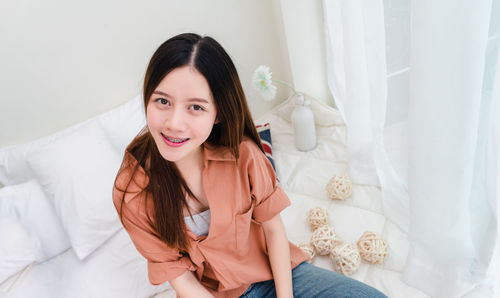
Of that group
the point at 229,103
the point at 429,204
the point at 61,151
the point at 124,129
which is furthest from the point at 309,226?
the point at 61,151

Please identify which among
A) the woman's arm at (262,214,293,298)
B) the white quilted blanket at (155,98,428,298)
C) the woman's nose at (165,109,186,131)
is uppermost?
the woman's nose at (165,109,186,131)

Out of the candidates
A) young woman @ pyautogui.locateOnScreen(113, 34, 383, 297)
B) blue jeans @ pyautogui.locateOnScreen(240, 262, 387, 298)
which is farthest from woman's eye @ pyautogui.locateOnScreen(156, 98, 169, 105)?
blue jeans @ pyautogui.locateOnScreen(240, 262, 387, 298)

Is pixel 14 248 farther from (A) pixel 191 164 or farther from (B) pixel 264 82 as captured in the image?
(B) pixel 264 82

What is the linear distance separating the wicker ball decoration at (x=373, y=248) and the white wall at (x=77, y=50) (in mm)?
1243

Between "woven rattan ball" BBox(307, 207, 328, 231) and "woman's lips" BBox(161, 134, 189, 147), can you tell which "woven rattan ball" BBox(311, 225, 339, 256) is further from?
"woman's lips" BBox(161, 134, 189, 147)

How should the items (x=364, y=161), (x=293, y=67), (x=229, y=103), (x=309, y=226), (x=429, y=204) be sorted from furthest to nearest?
(x=293, y=67) → (x=364, y=161) → (x=309, y=226) → (x=429, y=204) → (x=229, y=103)

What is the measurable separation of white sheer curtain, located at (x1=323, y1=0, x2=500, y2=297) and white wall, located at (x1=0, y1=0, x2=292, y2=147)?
2.65 feet

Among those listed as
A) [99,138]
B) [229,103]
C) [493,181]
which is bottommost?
[493,181]

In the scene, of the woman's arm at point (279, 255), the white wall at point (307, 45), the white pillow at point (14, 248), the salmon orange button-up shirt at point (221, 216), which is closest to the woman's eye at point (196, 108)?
the salmon orange button-up shirt at point (221, 216)

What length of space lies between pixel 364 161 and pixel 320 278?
0.67 metres

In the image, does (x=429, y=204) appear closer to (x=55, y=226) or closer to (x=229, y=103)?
(x=229, y=103)

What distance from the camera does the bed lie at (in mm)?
1200

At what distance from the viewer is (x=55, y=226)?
53.3 inches

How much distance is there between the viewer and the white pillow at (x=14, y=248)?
44.2 inches
